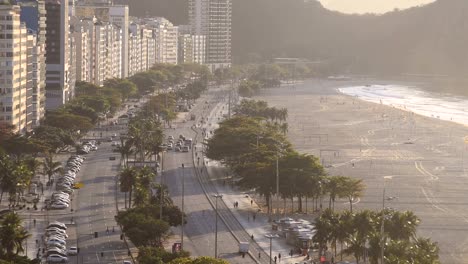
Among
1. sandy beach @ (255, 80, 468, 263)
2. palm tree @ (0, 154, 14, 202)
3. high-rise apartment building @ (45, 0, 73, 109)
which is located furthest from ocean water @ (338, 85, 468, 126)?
palm tree @ (0, 154, 14, 202)

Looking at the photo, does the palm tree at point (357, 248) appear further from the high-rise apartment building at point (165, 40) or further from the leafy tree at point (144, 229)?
the high-rise apartment building at point (165, 40)

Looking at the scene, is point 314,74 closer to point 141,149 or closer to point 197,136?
point 197,136

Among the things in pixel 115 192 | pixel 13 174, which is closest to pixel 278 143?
pixel 115 192

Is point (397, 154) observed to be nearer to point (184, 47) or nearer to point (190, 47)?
point (184, 47)

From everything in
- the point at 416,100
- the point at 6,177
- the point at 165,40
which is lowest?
→ the point at 416,100

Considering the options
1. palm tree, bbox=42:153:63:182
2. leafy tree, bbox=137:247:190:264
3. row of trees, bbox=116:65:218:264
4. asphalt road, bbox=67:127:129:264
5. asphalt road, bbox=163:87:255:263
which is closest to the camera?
leafy tree, bbox=137:247:190:264

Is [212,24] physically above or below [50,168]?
above

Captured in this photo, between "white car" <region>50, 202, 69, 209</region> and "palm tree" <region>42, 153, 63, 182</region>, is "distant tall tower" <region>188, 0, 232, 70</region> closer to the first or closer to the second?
"palm tree" <region>42, 153, 63, 182</region>

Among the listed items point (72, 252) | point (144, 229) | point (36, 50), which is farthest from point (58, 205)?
point (36, 50)
